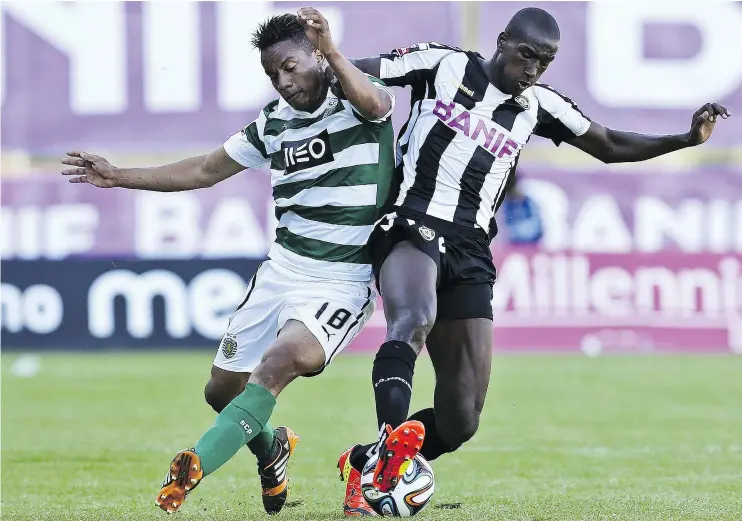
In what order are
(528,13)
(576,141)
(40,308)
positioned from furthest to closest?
(40,308), (576,141), (528,13)

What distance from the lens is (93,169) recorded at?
20.5 ft

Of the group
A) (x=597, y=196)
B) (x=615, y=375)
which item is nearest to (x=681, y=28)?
(x=597, y=196)

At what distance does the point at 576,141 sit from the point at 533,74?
636mm

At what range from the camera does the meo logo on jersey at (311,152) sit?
19.9 ft

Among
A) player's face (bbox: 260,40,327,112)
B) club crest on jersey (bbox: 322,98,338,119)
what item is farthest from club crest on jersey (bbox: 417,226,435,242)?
player's face (bbox: 260,40,327,112)

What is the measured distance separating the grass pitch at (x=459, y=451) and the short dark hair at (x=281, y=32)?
7.30ft

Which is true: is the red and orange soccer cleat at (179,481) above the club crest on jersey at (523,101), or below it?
below

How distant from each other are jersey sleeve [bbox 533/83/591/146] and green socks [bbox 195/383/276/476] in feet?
7.02

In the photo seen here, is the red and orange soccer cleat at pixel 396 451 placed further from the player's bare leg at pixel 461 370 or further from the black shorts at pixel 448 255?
the black shorts at pixel 448 255

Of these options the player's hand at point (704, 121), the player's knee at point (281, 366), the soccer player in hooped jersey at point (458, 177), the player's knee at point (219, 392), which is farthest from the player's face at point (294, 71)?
the player's hand at point (704, 121)

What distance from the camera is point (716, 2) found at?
1908 centimetres

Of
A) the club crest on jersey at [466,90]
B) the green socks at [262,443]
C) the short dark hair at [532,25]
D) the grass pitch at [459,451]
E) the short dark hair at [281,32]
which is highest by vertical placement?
the short dark hair at [532,25]

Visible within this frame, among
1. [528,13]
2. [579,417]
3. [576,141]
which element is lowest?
[579,417]

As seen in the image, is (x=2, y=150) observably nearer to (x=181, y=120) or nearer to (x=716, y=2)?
(x=181, y=120)
